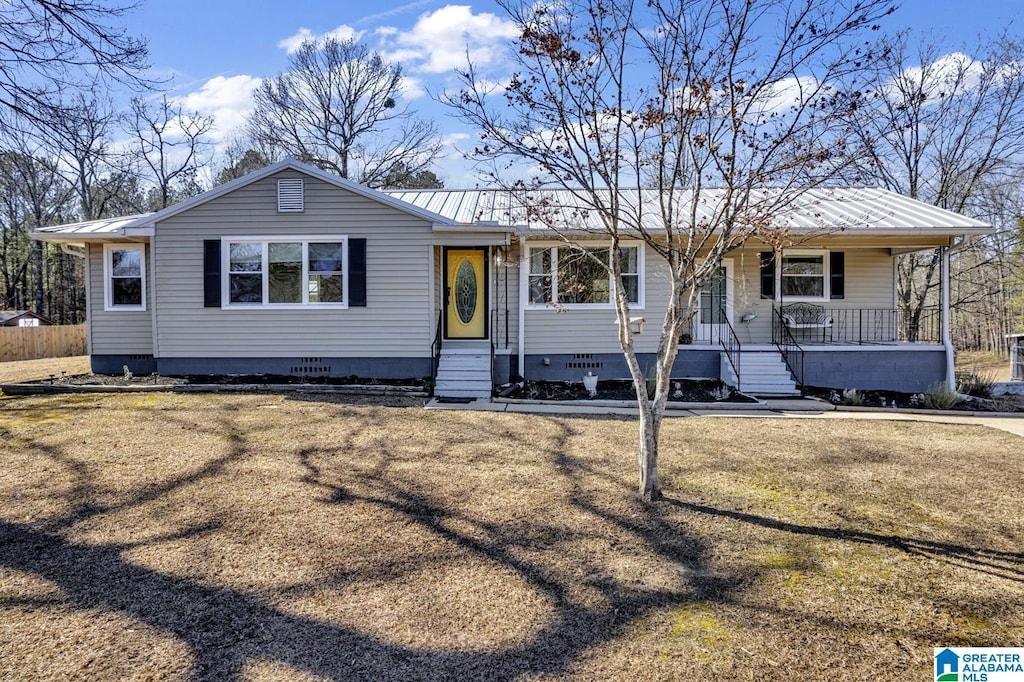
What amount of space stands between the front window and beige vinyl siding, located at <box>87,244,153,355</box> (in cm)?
1337

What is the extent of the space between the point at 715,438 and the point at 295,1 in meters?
9.69

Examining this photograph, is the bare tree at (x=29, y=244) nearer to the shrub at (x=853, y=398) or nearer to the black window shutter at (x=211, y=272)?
the black window shutter at (x=211, y=272)

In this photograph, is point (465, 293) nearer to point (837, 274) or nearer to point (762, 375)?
point (762, 375)

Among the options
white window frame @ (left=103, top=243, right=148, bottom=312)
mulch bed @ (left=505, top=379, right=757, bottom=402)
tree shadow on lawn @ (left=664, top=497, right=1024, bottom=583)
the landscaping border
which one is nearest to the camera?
tree shadow on lawn @ (left=664, top=497, right=1024, bottom=583)

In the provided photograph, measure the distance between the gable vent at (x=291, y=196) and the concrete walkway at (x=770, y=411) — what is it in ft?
14.7

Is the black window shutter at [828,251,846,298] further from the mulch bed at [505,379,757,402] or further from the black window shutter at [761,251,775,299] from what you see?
the mulch bed at [505,379,757,402]

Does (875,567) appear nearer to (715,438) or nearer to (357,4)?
(715,438)

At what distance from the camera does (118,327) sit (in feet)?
38.4

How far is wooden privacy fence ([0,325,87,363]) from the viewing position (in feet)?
67.2

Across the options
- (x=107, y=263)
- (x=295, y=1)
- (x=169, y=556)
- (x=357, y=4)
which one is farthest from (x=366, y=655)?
(x=107, y=263)

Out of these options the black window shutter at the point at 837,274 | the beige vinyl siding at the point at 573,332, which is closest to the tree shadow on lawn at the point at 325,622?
the beige vinyl siding at the point at 573,332

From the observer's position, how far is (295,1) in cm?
980


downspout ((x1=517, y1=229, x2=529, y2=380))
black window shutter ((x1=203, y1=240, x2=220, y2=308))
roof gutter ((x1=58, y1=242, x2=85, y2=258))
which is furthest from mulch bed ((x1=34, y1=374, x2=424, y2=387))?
roof gutter ((x1=58, y1=242, x2=85, y2=258))

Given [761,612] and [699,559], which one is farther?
[699,559]
